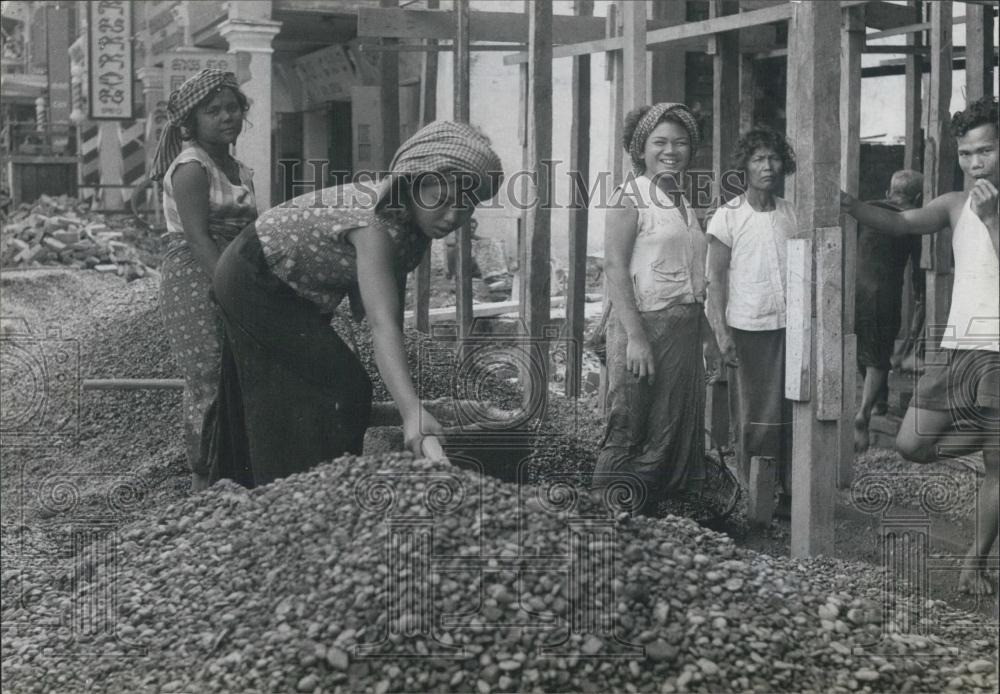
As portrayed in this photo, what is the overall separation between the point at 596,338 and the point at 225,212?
263cm

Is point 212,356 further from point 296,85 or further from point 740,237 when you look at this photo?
point 296,85

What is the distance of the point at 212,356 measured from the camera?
527 cm

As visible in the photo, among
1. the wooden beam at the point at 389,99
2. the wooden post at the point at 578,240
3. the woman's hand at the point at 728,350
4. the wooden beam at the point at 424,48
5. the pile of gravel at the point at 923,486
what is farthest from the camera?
the wooden beam at the point at 389,99

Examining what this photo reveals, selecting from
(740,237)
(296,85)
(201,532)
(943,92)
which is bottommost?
(201,532)

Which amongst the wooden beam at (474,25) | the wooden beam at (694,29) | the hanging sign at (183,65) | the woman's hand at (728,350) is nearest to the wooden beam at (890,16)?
the wooden beam at (474,25)

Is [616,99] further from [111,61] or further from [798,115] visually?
[111,61]

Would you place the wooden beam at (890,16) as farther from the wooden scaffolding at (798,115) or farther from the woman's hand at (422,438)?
the woman's hand at (422,438)

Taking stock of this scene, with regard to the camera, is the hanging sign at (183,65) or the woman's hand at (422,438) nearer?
the woman's hand at (422,438)

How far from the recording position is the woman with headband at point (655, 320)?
5367 millimetres

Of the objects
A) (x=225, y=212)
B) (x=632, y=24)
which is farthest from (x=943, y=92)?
(x=225, y=212)

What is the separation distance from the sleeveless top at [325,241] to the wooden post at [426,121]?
3835 mm

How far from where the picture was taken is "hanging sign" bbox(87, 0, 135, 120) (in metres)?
16.6

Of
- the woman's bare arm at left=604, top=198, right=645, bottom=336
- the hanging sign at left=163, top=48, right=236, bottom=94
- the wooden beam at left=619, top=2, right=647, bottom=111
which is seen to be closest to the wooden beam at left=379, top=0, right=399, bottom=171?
the wooden beam at left=619, top=2, right=647, bottom=111

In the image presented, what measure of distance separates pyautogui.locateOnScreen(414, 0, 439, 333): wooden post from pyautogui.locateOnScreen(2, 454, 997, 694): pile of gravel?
4405 mm
